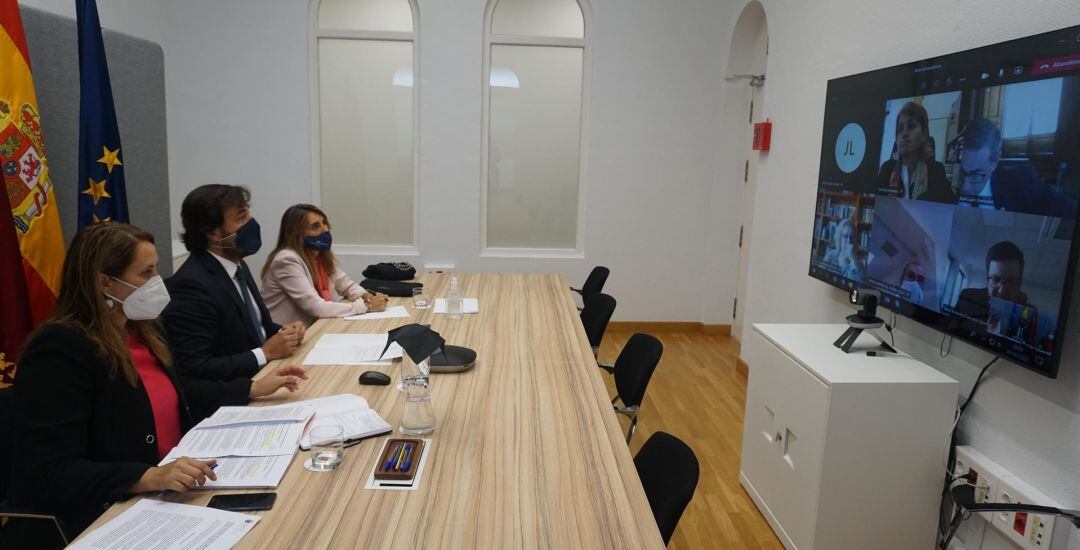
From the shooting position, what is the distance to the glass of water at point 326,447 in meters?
1.78

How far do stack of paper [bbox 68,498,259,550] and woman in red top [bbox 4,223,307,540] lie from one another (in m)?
0.08

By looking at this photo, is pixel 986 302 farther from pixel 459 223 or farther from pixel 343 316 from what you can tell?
pixel 459 223

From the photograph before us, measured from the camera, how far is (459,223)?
6211mm

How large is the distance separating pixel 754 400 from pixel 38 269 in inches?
129

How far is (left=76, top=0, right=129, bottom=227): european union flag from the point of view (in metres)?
3.09

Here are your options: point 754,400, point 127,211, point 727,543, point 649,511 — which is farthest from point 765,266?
point 127,211

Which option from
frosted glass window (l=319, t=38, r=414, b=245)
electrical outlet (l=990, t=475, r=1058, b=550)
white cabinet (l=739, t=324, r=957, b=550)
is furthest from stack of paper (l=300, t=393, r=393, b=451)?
frosted glass window (l=319, t=38, r=414, b=245)

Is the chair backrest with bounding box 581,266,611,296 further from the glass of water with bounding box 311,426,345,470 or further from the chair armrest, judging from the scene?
the chair armrest

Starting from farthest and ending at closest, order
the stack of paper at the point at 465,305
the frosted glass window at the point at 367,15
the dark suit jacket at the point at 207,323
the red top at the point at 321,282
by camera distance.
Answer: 1. the frosted glass window at the point at 367,15
2. the red top at the point at 321,282
3. the stack of paper at the point at 465,305
4. the dark suit jacket at the point at 207,323

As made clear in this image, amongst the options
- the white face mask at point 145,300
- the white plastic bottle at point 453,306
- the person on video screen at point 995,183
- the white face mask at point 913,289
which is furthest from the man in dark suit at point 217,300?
the person on video screen at point 995,183

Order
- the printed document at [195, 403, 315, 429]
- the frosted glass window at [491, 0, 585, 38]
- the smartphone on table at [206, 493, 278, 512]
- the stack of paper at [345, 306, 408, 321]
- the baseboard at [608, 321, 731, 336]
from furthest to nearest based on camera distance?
1. the baseboard at [608, 321, 731, 336]
2. the frosted glass window at [491, 0, 585, 38]
3. the stack of paper at [345, 306, 408, 321]
4. the printed document at [195, 403, 315, 429]
5. the smartphone on table at [206, 493, 278, 512]

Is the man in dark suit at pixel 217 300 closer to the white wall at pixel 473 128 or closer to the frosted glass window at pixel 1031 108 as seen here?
the frosted glass window at pixel 1031 108

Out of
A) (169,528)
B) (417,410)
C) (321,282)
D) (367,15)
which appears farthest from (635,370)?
(367,15)

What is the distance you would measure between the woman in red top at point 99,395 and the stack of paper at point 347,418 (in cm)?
36
